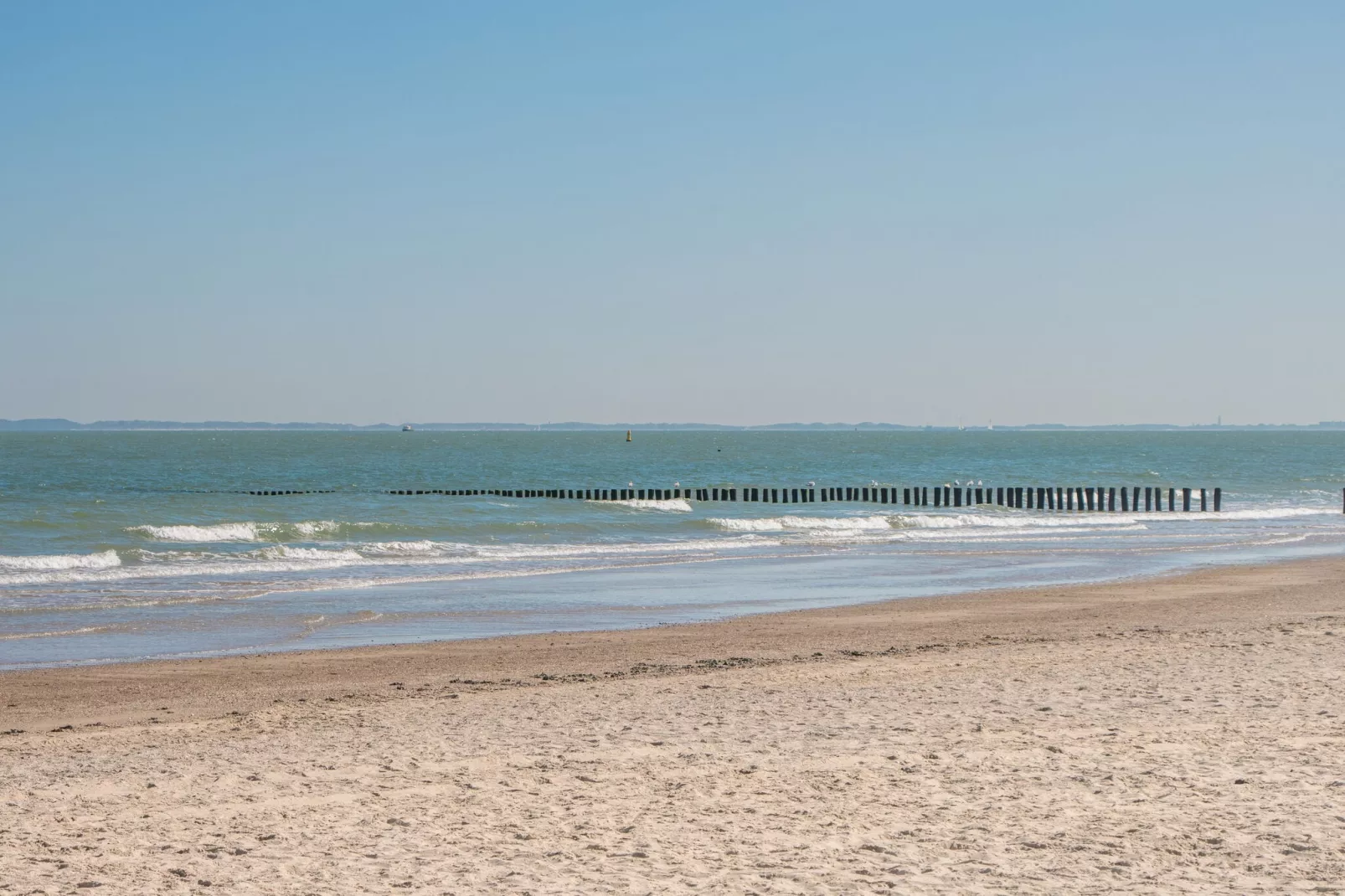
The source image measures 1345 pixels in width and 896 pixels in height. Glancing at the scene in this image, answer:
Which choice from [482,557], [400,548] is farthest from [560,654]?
[400,548]

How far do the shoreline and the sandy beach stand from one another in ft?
0.32

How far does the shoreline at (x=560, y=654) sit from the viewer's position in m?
12.9

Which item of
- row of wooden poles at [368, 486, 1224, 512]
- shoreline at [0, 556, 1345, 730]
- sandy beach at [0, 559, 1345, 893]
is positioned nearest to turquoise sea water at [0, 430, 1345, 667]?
shoreline at [0, 556, 1345, 730]

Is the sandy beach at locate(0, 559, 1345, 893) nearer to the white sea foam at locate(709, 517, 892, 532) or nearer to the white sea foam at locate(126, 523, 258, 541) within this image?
the white sea foam at locate(126, 523, 258, 541)

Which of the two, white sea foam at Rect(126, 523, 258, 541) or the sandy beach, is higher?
the sandy beach

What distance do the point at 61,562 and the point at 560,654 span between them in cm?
1701

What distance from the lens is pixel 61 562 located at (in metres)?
28.7

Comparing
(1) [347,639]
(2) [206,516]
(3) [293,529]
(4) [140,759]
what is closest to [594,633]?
(1) [347,639]

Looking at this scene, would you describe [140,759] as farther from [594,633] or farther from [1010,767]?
[594,633]

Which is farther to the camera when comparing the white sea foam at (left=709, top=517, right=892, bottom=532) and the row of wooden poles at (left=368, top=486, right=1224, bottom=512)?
the row of wooden poles at (left=368, top=486, right=1224, bottom=512)

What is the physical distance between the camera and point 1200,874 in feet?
22.2

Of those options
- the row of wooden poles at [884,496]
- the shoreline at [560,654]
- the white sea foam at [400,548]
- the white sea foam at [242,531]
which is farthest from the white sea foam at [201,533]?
the row of wooden poles at [884,496]

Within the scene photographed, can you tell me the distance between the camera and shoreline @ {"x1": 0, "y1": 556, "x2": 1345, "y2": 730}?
12.9 metres

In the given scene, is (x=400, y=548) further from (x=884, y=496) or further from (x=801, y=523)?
(x=884, y=496)
